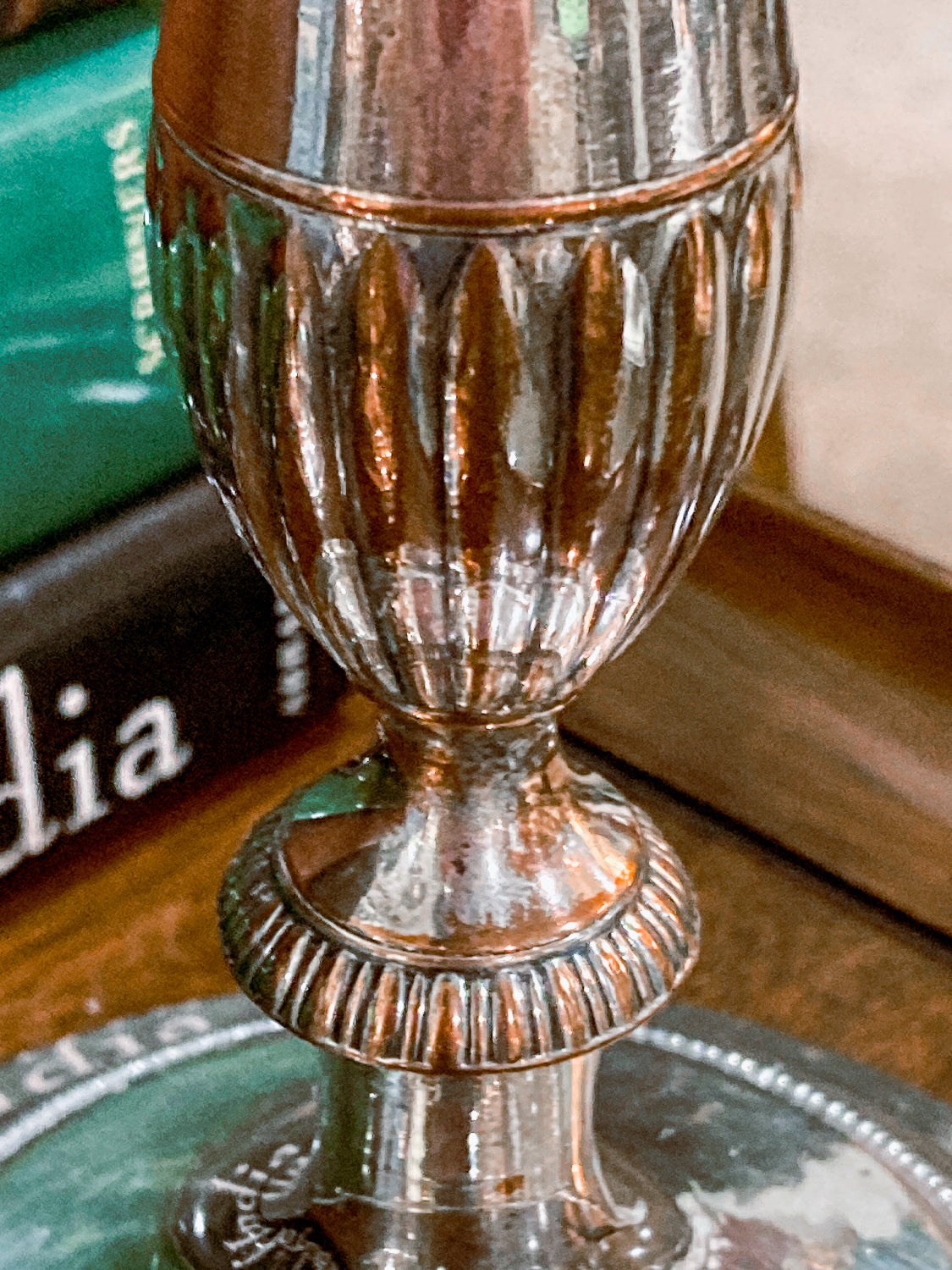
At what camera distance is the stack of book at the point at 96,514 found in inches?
16.1

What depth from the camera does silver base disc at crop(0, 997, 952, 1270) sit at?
13.2 inches

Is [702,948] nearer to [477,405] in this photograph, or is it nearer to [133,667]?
[133,667]

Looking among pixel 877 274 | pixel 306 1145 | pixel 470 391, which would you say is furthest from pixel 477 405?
pixel 877 274

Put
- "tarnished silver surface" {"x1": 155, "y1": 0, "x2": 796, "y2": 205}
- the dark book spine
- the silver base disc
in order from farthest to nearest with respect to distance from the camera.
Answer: the dark book spine, the silver base disc, "tarnished silver surface" {"x1": 155, "y1": 0, "x2": 796, "y2": 205}

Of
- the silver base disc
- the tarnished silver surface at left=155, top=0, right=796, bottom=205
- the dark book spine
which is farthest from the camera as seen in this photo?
the dark book spine

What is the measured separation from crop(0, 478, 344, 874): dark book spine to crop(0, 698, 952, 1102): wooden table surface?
0.01 metres

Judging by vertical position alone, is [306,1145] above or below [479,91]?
below

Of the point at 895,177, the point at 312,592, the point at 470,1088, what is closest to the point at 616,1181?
the point at 470,1088

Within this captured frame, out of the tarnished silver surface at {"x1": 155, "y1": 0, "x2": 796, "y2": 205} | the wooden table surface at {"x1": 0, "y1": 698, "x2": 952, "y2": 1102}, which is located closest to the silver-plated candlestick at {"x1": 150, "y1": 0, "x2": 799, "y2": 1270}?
the tarnished silver surface at {"x1": 155, "y1": 0, "x2": 796, "y2": 205}

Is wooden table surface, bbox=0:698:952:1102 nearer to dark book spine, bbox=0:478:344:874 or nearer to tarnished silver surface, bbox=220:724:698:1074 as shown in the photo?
dark book spine, bbox=0:478:344:874

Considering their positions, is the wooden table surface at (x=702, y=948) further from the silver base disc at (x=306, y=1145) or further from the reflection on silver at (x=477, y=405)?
the reflection on silver at (x=477, y=405)

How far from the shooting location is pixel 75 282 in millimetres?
425

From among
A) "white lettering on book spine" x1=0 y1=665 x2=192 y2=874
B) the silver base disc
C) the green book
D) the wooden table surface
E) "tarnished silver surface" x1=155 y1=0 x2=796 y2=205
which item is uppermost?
"tarnished silver surface" x1=155 y1=0 x2=796 y2=205

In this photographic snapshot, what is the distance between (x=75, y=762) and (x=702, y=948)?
168mm
